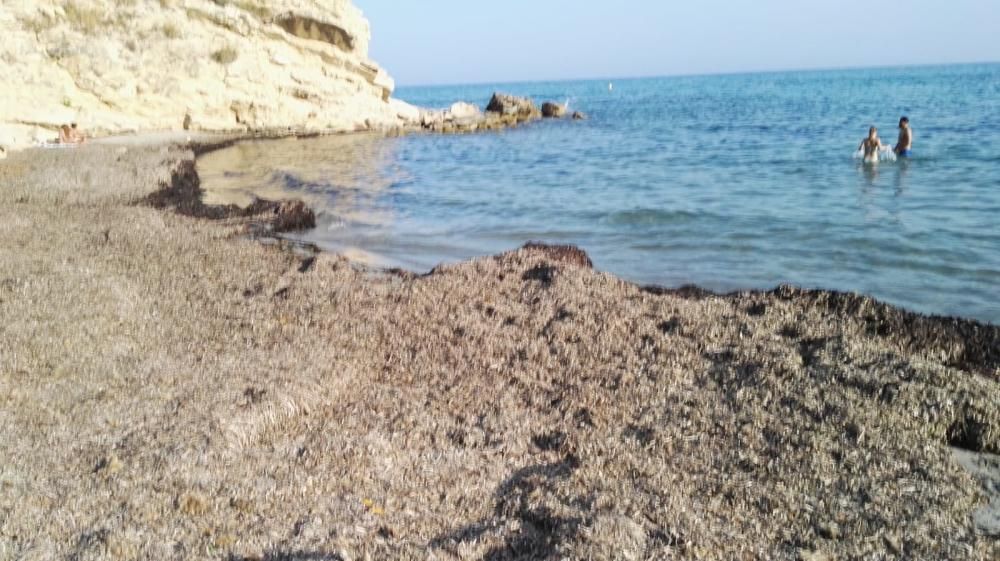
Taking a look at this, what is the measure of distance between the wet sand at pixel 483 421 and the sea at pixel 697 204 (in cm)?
276

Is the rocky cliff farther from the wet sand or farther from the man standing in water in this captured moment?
the man standing in water

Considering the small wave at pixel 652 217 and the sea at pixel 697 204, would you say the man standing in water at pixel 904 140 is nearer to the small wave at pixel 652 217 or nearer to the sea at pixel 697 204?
the sea at pixel 697 204

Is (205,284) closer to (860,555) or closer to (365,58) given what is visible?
(860,555)

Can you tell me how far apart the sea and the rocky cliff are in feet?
20.9

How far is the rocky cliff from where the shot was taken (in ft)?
88.1

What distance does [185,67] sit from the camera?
31609 millimetres

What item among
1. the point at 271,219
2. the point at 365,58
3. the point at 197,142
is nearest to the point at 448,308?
the point at 271,219

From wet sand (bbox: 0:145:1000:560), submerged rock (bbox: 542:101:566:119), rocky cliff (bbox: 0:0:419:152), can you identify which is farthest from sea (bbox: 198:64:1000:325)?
submerged rock (bbox: 542:101:566:119)

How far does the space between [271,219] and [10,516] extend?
9330 mm

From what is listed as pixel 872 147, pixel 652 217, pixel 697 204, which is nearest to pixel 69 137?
pixel 652 217

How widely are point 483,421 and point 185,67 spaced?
32762 mm

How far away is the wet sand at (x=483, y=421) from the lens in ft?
10.4

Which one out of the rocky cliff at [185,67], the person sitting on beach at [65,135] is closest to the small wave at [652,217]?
the person sitting on beach at [65,135]

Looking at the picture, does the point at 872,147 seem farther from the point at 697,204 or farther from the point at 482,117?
the point at 482,117
